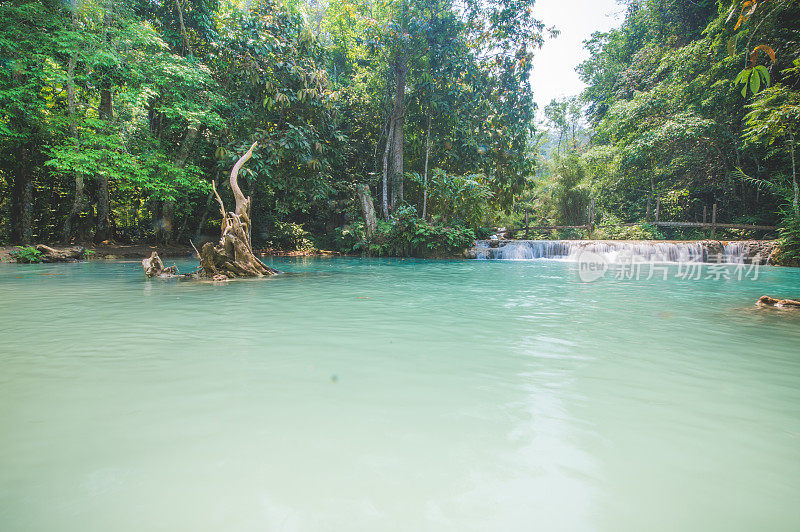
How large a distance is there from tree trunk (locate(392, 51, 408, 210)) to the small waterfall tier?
4.38 metres

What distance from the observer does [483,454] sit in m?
1.55

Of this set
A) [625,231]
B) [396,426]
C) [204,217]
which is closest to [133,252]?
[204,217]

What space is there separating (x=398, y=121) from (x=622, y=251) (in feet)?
34.8

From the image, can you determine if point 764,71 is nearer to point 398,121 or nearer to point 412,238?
point 412,238

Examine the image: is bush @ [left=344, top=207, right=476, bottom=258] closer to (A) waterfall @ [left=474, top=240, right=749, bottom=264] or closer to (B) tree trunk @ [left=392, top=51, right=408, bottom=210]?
(A) waterfall @ [left=474, top=240, right=749, bottom=264]

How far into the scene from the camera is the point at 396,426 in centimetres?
177

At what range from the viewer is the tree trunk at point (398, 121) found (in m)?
16.7

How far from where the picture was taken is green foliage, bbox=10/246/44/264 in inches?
435

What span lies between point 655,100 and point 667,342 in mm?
20020

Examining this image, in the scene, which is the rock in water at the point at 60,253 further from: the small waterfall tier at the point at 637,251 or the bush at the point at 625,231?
the bush at the point at 625,231

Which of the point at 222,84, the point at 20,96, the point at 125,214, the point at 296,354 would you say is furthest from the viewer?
the point at 125,214

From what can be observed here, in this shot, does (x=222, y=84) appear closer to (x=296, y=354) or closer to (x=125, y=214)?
(x=125, y=214)

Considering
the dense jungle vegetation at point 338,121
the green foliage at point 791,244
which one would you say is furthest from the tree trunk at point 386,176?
the green foliage at point 791,244

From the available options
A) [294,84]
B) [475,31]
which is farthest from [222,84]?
[475,31]
